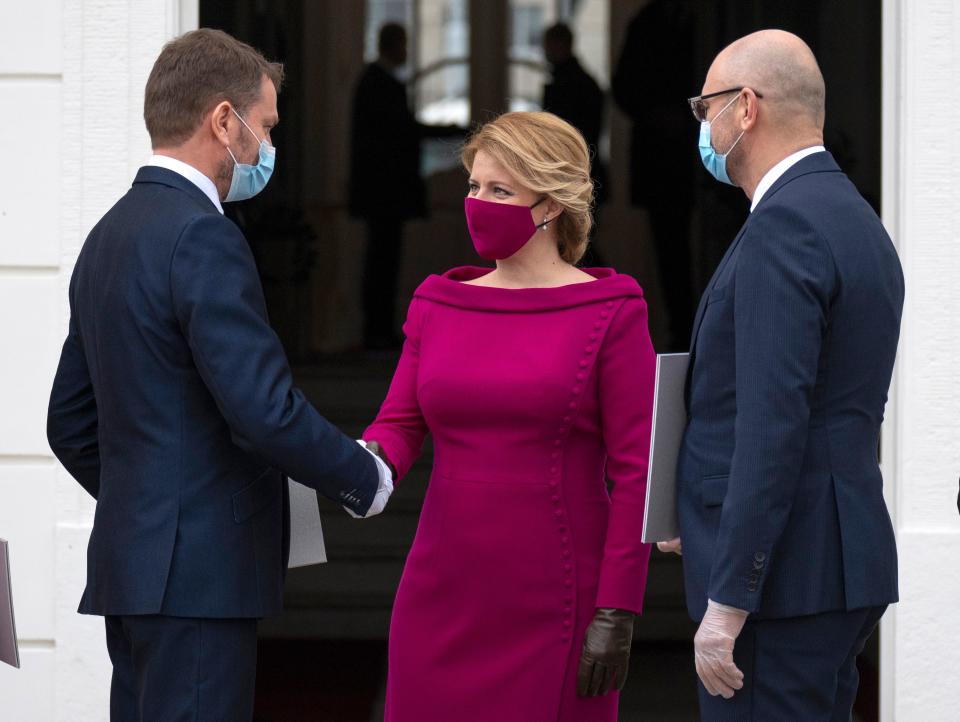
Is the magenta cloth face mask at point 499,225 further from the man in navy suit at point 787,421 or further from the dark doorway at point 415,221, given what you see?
the dark doorway at point 415,221

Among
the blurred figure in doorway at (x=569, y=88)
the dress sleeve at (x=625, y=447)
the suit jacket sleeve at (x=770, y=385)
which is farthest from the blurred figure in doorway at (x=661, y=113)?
the suit jacket sleeve at (x=770, y=385)

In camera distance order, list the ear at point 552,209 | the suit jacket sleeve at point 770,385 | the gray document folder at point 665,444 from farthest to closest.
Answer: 1. the ear at point 552,209
2. the gray document folder at point 665,444
3. the suit jacket sleeve at point 770,385

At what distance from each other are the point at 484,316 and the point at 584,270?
233mm

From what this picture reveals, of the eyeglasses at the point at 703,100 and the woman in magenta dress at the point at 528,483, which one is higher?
the eyeglasses at the point at 703,100

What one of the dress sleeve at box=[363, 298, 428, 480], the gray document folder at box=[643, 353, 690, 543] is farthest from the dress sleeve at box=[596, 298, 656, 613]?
the dress sleeve at box=[363, 298, 428, 480]

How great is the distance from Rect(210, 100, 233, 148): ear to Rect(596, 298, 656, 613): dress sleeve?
807 millimetres

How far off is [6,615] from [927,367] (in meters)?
2.54

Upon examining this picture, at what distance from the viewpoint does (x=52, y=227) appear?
155 inches

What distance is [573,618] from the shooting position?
8.66 ft

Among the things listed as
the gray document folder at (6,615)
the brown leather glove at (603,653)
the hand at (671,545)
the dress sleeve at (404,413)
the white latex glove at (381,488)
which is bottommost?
the brown leather glove at (603,653)

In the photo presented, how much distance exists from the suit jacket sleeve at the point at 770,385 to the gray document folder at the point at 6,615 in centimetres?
121

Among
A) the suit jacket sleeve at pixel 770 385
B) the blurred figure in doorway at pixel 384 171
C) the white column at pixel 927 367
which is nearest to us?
the suit jacket sleeve at pixel 770 385

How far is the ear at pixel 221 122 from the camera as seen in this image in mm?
2441

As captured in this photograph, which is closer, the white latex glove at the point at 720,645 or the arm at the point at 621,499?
the white latex glove at the point at 720,645
